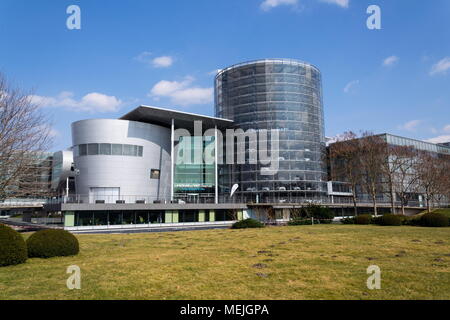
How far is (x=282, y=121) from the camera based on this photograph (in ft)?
223

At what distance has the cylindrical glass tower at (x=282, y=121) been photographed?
6606 cm

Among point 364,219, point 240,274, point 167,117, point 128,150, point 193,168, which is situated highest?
Answer: point 167,117

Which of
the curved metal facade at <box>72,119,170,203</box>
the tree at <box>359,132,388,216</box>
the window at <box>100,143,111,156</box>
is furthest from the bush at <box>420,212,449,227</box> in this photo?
the window at <box>100,143,111,156</box>

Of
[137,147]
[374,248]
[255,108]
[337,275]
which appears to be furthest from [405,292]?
[255,108]

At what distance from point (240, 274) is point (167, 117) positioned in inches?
1833

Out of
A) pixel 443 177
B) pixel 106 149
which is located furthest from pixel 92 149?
pixel 443 177

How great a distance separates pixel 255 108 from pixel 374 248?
52.8 m

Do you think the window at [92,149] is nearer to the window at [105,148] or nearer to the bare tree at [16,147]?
the window at [105,148]

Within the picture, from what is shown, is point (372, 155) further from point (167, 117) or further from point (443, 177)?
point (167, 117)

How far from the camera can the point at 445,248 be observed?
18.2 metres

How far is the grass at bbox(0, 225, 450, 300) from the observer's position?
9852mm

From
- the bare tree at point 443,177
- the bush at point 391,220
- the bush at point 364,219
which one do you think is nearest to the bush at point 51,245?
the bush at point 391,220

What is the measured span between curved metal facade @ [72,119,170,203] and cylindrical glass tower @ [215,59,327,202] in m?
21.5
